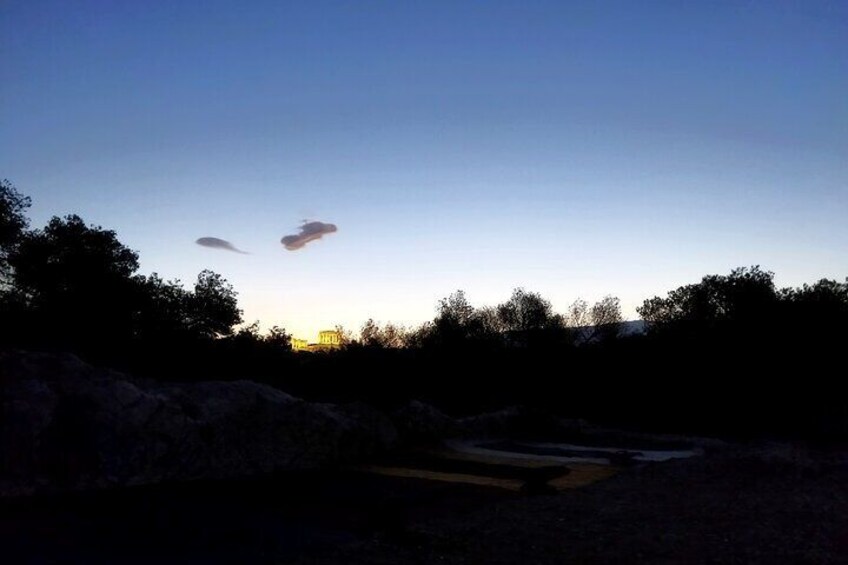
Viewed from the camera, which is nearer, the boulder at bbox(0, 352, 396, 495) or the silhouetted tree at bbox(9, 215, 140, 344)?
the boulder at bbox(0, 352, 396, 495)

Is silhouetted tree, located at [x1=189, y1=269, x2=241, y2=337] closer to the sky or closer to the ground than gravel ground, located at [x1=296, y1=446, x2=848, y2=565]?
closer to the sky

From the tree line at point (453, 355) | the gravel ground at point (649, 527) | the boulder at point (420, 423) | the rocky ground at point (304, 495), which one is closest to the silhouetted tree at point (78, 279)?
the tree line at point (453, 355)

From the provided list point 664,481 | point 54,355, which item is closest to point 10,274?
point 54,355

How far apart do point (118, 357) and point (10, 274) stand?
37.7 feet

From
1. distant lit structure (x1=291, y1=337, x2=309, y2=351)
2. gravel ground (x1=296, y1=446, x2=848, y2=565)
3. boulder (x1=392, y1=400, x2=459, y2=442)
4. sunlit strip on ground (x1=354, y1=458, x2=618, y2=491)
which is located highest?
distant lit structure (x1=291, y1=337, x2=309, y2=351)

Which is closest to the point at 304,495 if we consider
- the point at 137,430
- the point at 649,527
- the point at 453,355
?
the point at 137,430

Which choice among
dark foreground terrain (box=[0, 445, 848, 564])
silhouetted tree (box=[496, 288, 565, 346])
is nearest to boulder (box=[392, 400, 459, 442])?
dark foreground terrain (box=[0, 445, 848, 564])

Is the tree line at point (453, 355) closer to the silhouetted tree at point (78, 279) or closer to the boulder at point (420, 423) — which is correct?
the silhouetted tree at point (78, 279)

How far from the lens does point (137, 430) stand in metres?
11.1

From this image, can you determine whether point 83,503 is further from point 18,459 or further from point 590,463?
point 590,463

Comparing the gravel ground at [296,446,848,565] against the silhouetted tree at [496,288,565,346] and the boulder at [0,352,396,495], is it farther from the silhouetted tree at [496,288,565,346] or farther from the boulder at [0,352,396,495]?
the silhouetted tree at [496,288,565,346]

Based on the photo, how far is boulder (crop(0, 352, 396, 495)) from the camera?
10.1 metres

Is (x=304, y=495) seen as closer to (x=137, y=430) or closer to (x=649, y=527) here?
(x=137, y=430)

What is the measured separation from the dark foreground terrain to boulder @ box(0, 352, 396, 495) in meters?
0.53
